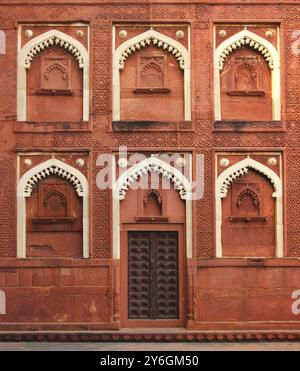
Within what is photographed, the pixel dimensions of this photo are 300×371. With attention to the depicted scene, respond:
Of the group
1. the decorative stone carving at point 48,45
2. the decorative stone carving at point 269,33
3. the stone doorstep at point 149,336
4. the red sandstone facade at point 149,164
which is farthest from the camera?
the decorative stone carving at point 269,33

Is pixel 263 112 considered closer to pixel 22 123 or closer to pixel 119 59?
pixel 119 59

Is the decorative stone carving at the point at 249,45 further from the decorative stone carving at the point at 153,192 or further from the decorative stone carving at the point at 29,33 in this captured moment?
the decorative stone carving at the point at 29,33

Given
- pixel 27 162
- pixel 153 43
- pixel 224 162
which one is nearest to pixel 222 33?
pixel 153 43

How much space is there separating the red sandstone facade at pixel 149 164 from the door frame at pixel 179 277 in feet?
0.08

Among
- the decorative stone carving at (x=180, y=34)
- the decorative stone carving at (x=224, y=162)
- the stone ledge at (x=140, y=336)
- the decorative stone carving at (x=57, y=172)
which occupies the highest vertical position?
the decorative stone carving at (x=180, y=34)

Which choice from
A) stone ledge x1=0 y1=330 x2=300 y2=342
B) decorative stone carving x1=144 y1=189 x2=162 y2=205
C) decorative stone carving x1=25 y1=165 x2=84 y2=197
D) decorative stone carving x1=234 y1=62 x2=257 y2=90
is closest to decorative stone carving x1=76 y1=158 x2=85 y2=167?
decorative stone carving x1=25 y1=165 x2=84 y2=197

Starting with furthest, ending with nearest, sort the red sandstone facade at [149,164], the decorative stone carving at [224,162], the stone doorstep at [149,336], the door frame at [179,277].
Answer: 1. the decorative stone carving at [224,162]
2. the door frame at [179,277]
3. the red sandstone facade at [149,164]
4. the stone doorstep at [149,336]

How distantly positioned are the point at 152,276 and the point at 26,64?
14.0ft

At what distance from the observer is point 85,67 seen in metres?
12.3

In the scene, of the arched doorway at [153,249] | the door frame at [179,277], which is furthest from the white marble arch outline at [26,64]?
the door frame at [179,277]

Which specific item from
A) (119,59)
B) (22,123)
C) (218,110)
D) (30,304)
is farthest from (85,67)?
(30,304)

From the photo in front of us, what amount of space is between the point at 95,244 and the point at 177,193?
1657 millimetres

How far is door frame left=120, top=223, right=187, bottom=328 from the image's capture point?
12.1 m

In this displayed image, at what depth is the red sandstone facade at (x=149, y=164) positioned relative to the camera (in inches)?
472
